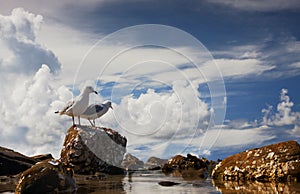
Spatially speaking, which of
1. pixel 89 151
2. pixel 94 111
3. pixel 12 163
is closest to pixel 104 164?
pixel 89 151

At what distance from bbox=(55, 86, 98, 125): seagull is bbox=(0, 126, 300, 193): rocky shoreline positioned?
0.93m

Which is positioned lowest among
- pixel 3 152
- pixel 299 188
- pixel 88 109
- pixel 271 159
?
pixel 299 188

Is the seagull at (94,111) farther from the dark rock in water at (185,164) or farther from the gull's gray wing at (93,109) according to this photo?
the dark rock in water at (185,164)

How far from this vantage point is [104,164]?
2169cm

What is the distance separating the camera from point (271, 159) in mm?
15578

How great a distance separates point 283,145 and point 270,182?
5.97ft

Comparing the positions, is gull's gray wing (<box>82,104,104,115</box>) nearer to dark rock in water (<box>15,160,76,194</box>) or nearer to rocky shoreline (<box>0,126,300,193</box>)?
rocky shoreline (<box>0,126,300,193</box>)

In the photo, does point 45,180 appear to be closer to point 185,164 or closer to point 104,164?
point 104,164

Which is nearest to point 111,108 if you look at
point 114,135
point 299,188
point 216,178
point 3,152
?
point 114,135

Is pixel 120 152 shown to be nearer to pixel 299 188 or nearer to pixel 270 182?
pixel 270 182

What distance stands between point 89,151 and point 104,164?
1.19 metres

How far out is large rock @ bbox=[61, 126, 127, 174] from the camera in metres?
20.9

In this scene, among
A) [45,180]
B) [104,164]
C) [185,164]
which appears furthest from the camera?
[185,164]

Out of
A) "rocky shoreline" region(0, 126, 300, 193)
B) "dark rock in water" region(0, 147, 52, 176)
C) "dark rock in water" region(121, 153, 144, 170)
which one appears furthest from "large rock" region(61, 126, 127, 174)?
"dark rock in water" region(121, 153, 144, 170)
